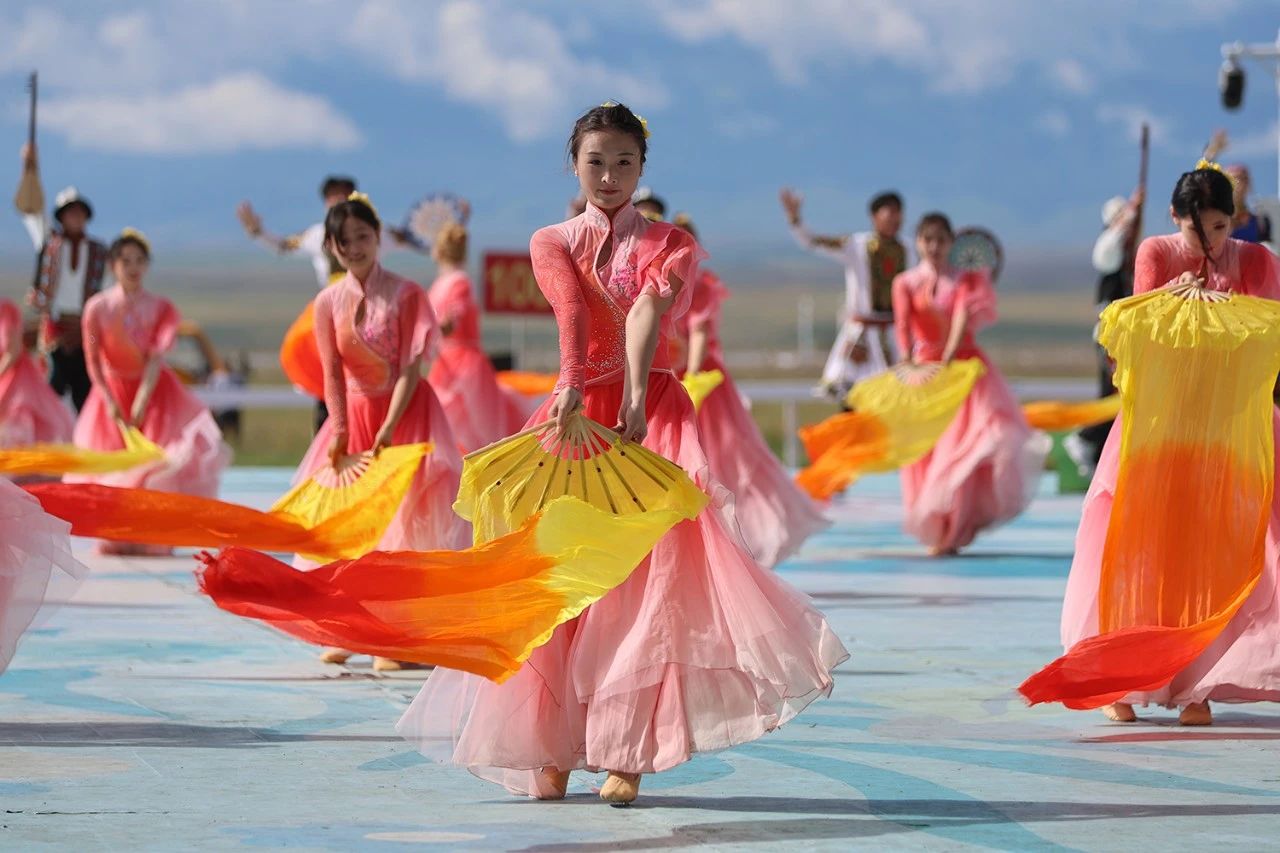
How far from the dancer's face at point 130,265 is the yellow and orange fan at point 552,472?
22.1ft

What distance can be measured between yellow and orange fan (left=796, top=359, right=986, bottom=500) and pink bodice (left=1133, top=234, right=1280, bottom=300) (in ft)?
15.3

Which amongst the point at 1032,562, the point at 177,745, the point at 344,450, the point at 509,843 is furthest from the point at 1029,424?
the point at 509,843

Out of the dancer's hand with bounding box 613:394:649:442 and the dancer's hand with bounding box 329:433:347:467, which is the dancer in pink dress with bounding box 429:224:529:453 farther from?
the dancer's hand with bounding box 613:394:649:442

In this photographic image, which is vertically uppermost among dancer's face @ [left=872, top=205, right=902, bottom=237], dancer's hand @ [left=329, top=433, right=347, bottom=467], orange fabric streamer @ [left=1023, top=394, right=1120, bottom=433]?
dancer's face @ [left=872, top=205, right=902, bottom=237]

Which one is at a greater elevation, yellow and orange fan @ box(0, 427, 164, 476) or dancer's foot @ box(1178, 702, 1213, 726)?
yellow and orange fan @ box(0, 427, 164, 476)

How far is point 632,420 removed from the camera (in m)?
4.81

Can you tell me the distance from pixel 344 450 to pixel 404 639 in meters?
2.62

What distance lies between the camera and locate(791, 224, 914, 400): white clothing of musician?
13812 millimetres

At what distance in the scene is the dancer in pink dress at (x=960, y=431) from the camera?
11109 mm

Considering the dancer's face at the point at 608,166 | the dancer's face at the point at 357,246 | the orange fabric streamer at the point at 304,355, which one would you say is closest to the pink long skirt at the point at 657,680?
the dancer's face at the point at 608,166

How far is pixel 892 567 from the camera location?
1076cm

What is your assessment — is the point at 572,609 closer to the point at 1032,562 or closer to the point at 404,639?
the point at 404,639

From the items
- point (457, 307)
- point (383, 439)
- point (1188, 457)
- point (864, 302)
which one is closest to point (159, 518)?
point (383, 439)

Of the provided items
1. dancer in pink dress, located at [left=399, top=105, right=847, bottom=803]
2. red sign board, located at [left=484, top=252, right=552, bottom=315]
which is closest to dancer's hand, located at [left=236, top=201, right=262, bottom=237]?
red sign board, located at [left=484, top=252, right=552, bottom=315]
